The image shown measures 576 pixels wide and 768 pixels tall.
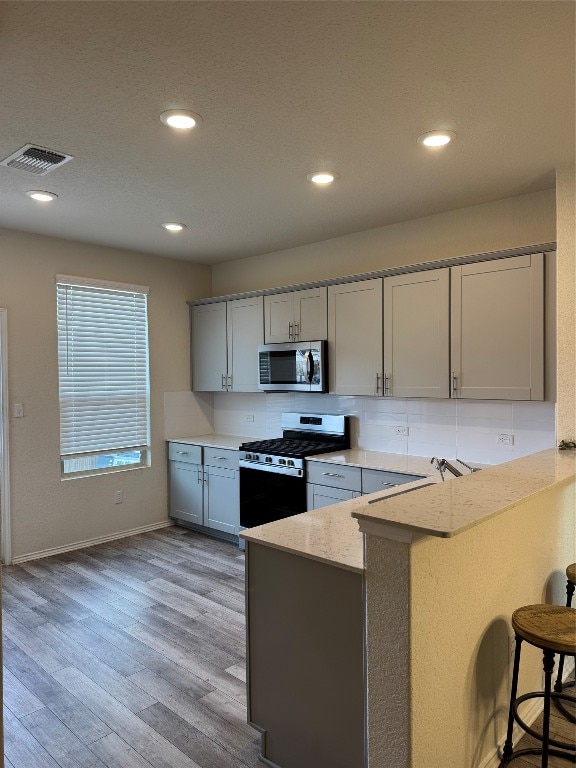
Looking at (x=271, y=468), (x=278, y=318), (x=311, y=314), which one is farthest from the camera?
(x=278, y=318)

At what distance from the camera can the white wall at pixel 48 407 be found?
434 centimetres

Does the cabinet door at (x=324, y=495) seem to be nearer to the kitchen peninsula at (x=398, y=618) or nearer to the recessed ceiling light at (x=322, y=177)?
the kitchen peninsula at (x=398, y=618)

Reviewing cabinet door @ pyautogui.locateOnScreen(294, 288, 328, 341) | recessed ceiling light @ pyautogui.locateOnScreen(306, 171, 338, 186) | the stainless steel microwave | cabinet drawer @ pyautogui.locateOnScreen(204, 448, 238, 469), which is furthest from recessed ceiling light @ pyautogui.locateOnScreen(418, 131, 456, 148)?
cabinet drawer @ pyautogui.locateOnScreen(204, 448, 238, 469)

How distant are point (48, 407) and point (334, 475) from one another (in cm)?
252

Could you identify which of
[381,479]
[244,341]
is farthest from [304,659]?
[244,341]

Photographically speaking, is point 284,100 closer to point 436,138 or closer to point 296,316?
point 436,138

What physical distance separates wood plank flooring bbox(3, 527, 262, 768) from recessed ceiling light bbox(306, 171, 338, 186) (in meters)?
2.76

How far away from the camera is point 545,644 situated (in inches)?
70.7

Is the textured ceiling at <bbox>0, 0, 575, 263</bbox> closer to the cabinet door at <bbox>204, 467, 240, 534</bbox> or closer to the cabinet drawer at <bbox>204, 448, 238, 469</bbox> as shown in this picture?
the cabinet drawer at <bbox>204, 448, 238, 469</bbox>

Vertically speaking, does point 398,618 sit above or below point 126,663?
above

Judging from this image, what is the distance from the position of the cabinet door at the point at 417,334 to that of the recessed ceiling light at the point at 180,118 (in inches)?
77.1

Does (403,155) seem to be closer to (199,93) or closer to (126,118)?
(199,93)

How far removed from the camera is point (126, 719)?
7.82 feet

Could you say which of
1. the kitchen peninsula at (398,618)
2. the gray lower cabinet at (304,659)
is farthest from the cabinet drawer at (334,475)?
the gray lower cabinet at (304,659)
